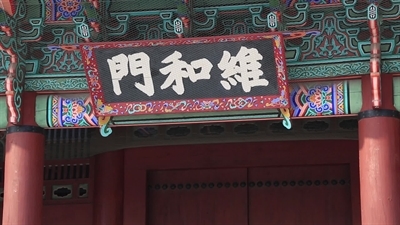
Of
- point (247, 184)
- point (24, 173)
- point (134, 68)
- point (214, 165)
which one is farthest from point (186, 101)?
point (247, 184)

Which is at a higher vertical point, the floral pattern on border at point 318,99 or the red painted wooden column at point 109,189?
the floral pattern on border at point 318,99

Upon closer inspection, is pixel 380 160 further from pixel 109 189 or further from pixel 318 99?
pixel 109 189

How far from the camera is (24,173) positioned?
7.77 metres

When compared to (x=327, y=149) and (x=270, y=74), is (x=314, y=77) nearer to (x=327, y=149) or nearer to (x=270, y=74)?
(x=270, y=74)

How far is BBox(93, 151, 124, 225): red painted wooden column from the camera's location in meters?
9.45

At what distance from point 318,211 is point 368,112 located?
2242 mm

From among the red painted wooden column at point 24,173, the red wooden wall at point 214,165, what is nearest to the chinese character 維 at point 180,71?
the red painted wooden column at point 24,173

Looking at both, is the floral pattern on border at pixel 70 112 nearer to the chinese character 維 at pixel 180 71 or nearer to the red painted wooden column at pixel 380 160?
the chinese character 維 at pixel 180 71

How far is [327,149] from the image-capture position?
925cm

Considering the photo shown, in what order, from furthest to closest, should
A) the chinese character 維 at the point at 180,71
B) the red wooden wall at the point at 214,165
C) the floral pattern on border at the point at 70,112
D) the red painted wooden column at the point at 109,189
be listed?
the red painted wooden column at the point at 109,189 < the red wooden wall at the point at 214,165 < the floral pattern on border at the point at 70,112 < the chinese character 維 at the point at 180,71

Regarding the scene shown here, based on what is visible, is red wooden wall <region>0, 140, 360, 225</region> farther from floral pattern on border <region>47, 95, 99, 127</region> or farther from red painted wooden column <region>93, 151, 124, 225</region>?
floral pattern on border <region>47, 95, 99, 127</region>

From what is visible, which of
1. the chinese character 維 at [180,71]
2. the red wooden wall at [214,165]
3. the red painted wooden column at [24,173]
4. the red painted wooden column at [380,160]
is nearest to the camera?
the red painted wooden column at [380,160]

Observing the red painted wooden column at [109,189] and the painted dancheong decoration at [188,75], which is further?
the red painted wooden column at [109,189]

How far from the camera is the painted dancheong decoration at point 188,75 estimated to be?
7312 millimetres
